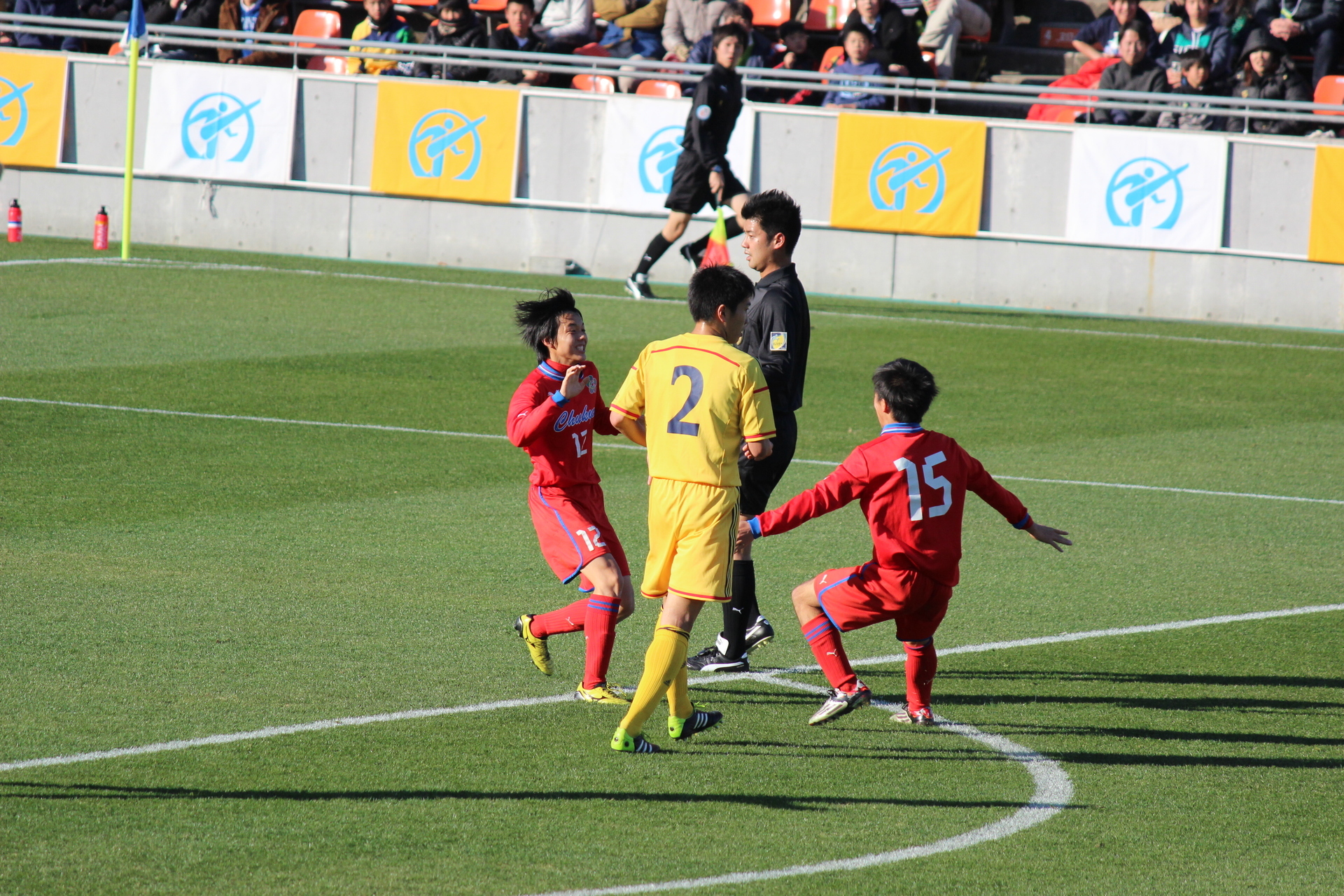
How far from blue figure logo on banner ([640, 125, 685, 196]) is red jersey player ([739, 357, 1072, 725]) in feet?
47.9

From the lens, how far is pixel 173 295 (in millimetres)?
16969

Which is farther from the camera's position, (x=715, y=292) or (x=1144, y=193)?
(x=1144, y=193)

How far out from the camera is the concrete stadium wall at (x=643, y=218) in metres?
18.6

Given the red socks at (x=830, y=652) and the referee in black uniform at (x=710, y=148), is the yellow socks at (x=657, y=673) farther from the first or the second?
the referee in black uniform at (x=710, y=148)

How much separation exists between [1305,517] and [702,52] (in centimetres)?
1370

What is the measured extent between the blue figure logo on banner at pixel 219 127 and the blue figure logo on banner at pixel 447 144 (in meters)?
2.29

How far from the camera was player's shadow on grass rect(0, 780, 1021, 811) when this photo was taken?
4.88m

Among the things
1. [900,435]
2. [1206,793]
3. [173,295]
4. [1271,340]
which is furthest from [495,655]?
[1271,340]

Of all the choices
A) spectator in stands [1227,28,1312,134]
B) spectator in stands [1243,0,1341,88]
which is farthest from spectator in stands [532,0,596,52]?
spectator in stands [1243,0,1341,88]

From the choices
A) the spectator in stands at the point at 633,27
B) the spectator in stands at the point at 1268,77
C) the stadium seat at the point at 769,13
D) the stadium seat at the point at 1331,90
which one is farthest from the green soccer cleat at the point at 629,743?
the stadium seat at the point at 769,13

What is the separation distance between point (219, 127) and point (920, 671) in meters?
17.8

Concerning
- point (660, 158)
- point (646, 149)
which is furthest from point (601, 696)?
point (646, 149)

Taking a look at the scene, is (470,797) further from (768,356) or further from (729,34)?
(729,34)

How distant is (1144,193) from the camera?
18766mm
